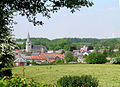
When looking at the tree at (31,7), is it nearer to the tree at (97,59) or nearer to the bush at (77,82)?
the bush at (77,82)

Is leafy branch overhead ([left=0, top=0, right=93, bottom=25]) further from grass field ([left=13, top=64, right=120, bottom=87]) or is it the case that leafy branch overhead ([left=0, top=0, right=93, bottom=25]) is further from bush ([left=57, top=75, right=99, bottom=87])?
grass field ([left=13, top=64, right=120, bottom=87])

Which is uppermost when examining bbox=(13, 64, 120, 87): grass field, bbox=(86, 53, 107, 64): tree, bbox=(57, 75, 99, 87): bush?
bbox=(57, 75, 99, 87): bush

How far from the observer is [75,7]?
7934 mm

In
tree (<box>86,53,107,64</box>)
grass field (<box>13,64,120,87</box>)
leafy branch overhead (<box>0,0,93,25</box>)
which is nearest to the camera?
leafy branch overhead (<box>0,0,93,25</box>)

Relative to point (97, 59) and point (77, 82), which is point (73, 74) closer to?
point (77, 82)

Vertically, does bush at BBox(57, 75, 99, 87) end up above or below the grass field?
above

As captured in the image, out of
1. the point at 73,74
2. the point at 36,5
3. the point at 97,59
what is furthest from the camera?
the point at 97,59

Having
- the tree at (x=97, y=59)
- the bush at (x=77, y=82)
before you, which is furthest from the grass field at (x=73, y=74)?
the tree at (x=97, y=59)

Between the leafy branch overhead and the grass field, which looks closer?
the leafy branch overhead

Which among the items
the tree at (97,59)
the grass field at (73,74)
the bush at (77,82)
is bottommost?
the tree at (97,59)

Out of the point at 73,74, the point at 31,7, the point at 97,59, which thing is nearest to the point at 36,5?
the point at 31,7

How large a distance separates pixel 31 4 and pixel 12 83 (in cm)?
495

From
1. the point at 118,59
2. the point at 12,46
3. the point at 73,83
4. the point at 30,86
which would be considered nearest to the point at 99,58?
the point at 118,59

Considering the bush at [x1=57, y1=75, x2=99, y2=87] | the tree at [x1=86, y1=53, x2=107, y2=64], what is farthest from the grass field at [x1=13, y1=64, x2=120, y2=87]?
the tree at [x1=86, y1=53, x2=107, y2=64]
